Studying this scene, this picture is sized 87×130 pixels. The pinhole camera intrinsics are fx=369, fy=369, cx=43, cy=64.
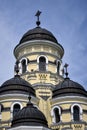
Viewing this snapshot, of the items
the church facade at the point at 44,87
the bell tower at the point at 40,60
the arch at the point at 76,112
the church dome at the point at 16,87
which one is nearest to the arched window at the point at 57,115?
the church facade at the point at 44,87

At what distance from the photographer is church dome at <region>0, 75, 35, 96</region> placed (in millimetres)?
33250

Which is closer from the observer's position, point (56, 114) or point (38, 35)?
point (56, 114)

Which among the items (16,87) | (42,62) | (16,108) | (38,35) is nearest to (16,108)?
(16,108)

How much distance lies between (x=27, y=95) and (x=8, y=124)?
124 inches

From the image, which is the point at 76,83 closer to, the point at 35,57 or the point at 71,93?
the point at 71,93

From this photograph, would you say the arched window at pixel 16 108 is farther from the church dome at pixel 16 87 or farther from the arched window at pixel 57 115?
the arched window at pixel 57 115

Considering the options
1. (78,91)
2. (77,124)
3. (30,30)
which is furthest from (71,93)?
(30,30)

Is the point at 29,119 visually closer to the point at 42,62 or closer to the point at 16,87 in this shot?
the point at 16,87

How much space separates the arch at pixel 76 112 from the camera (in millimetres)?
33000

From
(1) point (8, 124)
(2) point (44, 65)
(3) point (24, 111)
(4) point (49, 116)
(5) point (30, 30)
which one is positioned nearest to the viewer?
(3) point (24, 111)

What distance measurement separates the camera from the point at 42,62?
38719mm

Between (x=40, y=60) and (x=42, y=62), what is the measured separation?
30 centimetres

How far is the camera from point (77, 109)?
110 ft

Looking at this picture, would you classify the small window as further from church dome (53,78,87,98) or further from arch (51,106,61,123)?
church dome (53,78,87,98)
